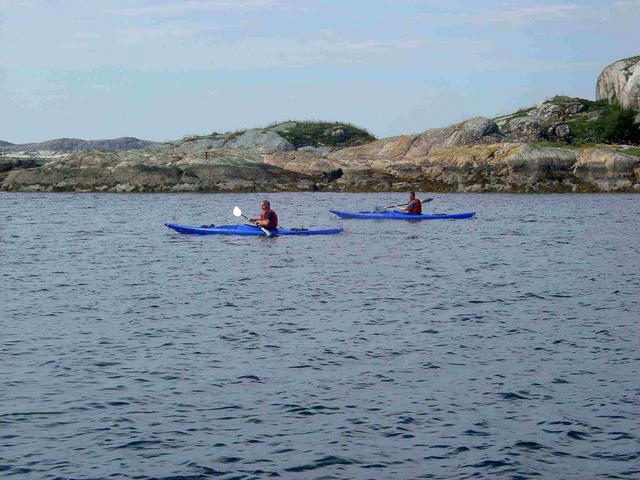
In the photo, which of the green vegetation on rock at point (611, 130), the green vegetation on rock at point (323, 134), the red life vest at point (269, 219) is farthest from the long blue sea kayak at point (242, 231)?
the green vegetation on rock at point (323, 134)

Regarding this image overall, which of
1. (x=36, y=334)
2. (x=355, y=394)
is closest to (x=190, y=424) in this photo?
(x=355, y=394)

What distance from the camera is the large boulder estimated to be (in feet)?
260

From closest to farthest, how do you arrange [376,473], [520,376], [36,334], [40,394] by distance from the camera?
1. [376,473]
2. [40,394]
3. [520,376]
4. [36,334]

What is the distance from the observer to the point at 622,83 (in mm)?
83875

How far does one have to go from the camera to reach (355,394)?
13.0 metres

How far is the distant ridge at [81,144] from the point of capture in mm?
158625

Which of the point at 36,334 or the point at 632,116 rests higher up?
the point at 632,116

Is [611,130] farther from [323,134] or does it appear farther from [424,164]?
[323,134]

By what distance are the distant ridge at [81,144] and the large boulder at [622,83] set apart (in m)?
88.8

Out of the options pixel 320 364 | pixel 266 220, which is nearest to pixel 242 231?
pixel 266 220

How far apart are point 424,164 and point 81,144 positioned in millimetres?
107622

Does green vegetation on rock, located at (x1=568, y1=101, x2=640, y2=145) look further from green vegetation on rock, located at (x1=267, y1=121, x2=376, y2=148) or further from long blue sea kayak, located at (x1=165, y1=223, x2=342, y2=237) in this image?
long blue sea kayak, located at (x1=165, y1=223, x2=342, y2=237)

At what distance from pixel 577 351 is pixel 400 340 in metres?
2.98

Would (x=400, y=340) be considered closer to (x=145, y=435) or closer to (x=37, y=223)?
(x=145, y=435)
